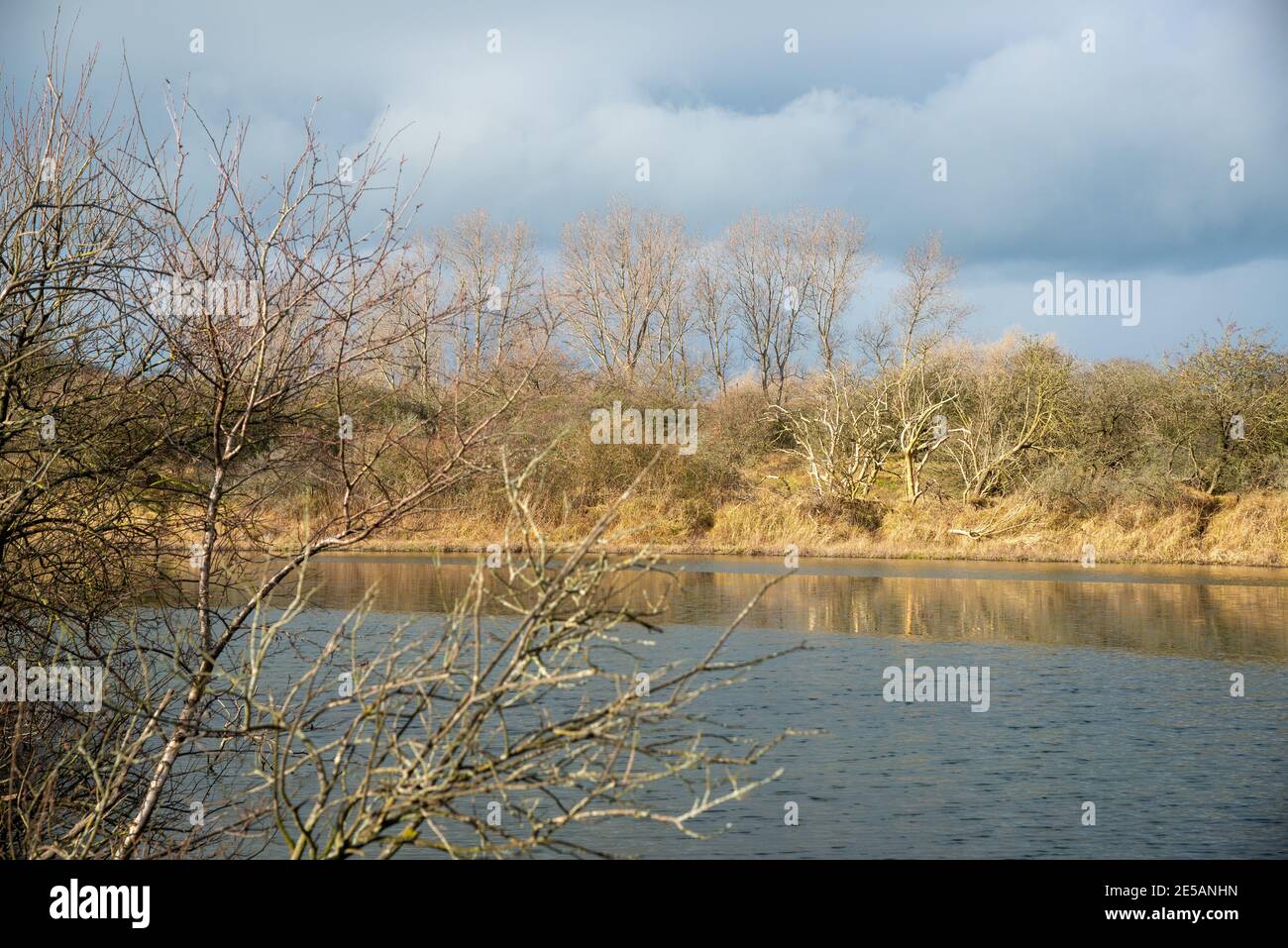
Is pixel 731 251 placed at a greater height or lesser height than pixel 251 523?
greater

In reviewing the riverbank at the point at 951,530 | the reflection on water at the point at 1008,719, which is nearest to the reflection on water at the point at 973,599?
the reflection on water at the point at 1008,719

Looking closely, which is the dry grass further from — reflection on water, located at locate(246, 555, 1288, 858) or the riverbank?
reflection on water, located at locate(246, 555, 1288, 858)

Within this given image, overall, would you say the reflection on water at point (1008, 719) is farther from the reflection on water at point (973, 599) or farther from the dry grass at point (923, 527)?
the dry grass at point (923, 527)

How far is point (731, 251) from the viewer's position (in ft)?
192

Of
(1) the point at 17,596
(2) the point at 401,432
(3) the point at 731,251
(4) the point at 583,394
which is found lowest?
(1) the point at 17,596

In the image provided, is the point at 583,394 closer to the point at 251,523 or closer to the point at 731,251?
the point at 731,251

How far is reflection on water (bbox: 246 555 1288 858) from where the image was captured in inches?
415

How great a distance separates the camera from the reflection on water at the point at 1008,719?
10.5 metres

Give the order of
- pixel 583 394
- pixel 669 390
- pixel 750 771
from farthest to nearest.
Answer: pixel 669 390 → pixel 583 394 → pixel 750 771

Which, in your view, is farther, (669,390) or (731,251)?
(731,251)

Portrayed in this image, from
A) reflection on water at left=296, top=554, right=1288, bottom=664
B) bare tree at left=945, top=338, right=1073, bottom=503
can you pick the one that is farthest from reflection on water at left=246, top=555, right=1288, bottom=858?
bare tree at left=945, top=338, right=1073, bottom=503

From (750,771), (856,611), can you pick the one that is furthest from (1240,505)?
(750,771)
